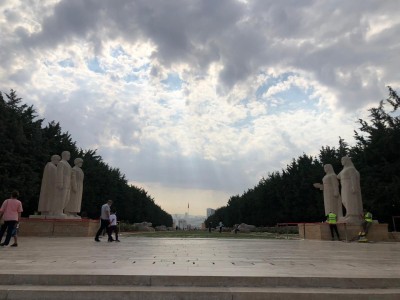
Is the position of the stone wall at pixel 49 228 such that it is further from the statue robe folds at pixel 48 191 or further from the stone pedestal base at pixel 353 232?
the stone pedestal base at pixel 353 232

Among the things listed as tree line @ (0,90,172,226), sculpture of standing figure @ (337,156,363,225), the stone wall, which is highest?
tree line @ (0,90,172,226)

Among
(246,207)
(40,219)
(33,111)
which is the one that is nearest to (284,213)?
(246,207)

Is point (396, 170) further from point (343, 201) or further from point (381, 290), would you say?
point (381, 290)

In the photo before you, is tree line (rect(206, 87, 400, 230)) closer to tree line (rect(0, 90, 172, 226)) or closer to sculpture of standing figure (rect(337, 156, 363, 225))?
sculpture of standing figure (rect(337, 156, 363, 225))

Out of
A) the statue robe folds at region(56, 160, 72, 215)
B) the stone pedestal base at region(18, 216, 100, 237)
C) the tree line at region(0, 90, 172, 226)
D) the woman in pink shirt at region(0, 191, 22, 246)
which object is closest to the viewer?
the woman in pink shirt at region(0, 191, 22, 246)

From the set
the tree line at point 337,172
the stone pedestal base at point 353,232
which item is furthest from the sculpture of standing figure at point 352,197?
the tree line at point 337,172

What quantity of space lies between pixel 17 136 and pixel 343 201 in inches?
1049

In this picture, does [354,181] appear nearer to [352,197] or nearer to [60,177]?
[352,197]

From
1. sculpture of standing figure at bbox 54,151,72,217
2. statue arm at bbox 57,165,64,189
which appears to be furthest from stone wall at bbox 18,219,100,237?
statue arm at bbox 57,165,64,189

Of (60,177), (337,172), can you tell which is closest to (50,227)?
(60,177)

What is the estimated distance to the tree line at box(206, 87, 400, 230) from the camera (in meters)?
33.8

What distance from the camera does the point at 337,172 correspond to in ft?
148

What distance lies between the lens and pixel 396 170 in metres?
33.4

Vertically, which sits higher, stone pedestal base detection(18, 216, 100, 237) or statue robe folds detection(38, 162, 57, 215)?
statue robe folds detection(38, 162, 57, 215)
